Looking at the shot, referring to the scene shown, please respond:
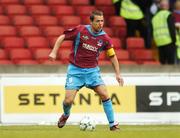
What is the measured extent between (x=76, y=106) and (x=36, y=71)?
113 cm

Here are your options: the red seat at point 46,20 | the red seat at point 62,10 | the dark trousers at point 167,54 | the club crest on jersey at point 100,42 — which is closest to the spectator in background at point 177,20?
the dark trousers at point 167,54

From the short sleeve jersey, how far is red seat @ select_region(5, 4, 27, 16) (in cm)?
638

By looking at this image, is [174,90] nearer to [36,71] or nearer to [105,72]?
[105,72]

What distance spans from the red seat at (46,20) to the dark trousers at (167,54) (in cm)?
249

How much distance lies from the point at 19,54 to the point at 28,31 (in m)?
0.89

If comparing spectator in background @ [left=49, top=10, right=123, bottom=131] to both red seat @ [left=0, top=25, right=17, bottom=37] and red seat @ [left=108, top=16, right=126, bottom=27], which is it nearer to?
red seat @ [left=0, top=25, right=17, bottom=37]

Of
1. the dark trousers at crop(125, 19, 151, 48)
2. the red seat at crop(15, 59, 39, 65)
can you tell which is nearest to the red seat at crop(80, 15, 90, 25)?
the dark trousers at crop(125, 19, 151, 48)

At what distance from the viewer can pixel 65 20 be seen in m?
Result: 19.3

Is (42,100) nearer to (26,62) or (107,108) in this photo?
(26,62)

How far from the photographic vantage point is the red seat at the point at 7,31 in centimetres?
1855

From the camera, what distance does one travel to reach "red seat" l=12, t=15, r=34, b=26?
18.9 metres

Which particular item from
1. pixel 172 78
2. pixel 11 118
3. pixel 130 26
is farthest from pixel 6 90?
pixel 130 26

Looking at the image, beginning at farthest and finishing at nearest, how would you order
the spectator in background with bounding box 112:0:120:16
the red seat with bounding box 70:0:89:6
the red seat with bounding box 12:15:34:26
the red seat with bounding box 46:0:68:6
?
the red seat with bounding box 70:0:89:6 < the red seat with bounding box 46:0:68:6 < the spectator in background with bounding box 112:0:120:16 < the red seat with bounding box 12:15:34:26

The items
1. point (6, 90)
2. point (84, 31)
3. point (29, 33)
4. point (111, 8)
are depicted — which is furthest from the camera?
point (111, 8)
